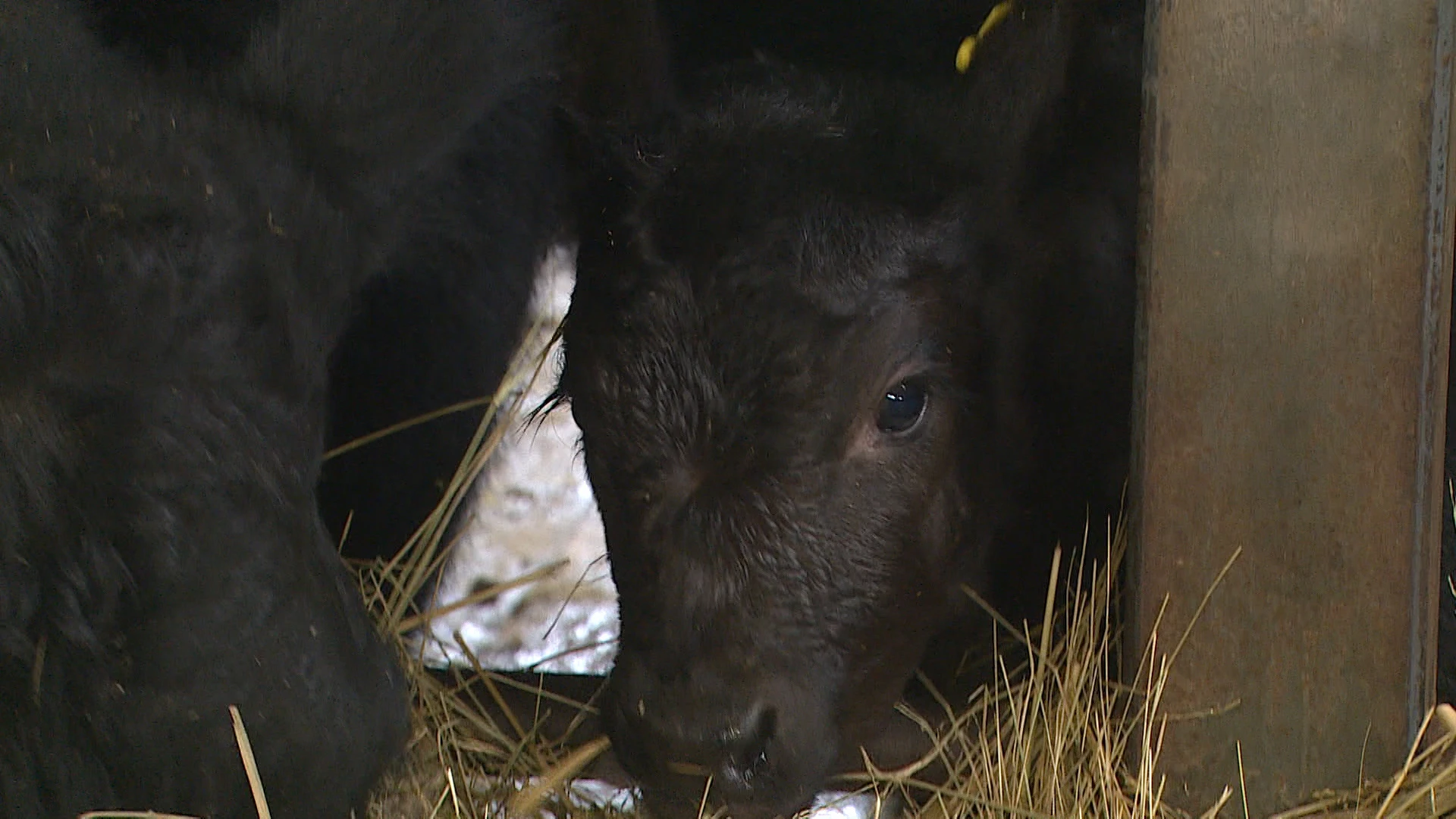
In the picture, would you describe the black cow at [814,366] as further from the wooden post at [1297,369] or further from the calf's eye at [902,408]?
the wooden post at [1297,369]

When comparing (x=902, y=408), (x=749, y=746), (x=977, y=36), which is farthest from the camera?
(x=977, y=36)

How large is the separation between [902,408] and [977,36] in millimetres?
608

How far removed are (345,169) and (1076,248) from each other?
1.21 metres

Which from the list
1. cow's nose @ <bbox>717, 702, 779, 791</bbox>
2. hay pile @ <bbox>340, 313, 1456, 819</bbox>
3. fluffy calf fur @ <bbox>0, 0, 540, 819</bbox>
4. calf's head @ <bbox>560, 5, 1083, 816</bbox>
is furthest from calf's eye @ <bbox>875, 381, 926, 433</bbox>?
fluffy calf fur @ <bbox>0, 0, 540, 819</bbox>

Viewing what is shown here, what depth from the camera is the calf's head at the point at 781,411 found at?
7.39 ft

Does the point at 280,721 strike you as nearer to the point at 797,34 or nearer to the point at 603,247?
the point at 603,247

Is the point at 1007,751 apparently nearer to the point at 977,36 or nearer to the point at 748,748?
the point at 748,748

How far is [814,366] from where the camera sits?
89.5 inches

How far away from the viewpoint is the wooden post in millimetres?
2000

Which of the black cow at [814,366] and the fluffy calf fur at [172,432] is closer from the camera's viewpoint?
the fluffy calf fur at [172,432]

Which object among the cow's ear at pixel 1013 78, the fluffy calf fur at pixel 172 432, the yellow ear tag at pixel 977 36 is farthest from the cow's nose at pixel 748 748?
the yellow ear tag at pixel 977 36

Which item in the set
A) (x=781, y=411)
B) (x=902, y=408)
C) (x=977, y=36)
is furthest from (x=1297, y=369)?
(x=977, y=36)

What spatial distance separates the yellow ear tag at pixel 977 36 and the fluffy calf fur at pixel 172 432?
819 millimetres

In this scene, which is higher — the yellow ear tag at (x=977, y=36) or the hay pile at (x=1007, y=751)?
the yellow ear tag at (x=977, y=36)
